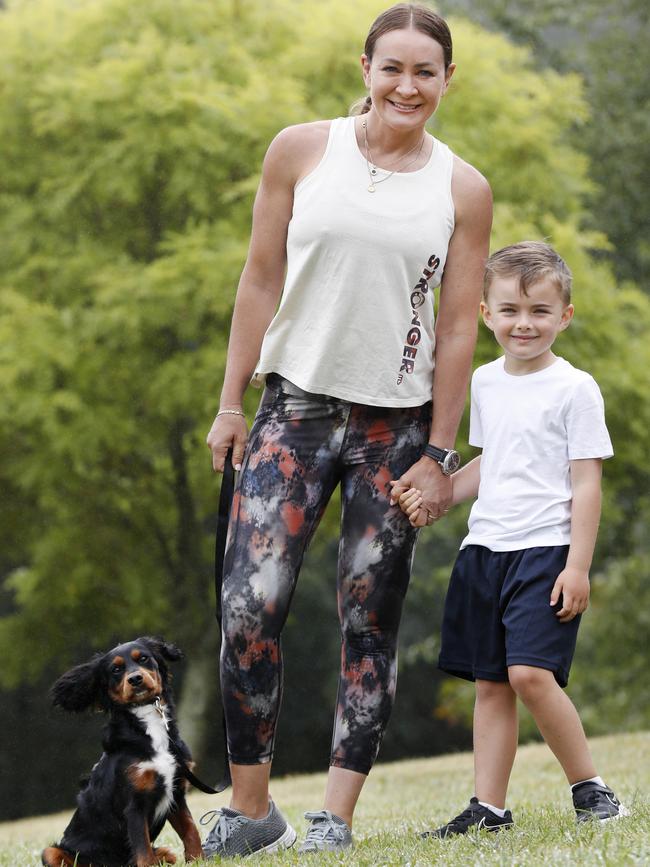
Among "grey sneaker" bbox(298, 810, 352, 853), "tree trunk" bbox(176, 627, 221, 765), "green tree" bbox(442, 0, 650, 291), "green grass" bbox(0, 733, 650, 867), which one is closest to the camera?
"green grass" bbox(0, 733, 650, 867)

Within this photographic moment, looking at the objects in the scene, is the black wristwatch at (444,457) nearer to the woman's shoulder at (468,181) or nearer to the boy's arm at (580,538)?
the boy's arm at (580,538)

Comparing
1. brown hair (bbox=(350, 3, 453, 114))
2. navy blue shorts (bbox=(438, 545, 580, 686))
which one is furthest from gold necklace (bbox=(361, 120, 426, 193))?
navy blue shorts (bbox=(438, 545, 580, 686))

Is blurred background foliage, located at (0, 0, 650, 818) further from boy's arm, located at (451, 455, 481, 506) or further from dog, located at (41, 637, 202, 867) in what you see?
dog, located at (41, 637, 202, 867)

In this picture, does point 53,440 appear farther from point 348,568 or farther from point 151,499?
point 348,568

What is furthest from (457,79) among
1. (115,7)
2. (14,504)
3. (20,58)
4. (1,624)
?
(1,624)

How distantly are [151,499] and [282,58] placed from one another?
5.23 metres

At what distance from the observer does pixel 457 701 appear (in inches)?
779

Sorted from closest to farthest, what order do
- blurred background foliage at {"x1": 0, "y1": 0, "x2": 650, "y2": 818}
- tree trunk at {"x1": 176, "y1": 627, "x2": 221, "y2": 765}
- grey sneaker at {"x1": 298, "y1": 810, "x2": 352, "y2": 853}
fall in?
grey sneaker at {"x1": 298, "y1": 810, "x2": 352, "y2": 853} → blurred background foliage at {"x1": 0, "y1": 0, "x2": 650, "y2": 818} → tree trunk at {"x1": 176, "y1": 627, "x2": 221, "y2": 765}

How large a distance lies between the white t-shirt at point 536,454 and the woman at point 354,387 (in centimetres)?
14

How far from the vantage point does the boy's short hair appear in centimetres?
370

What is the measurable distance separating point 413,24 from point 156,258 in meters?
→ 9.92

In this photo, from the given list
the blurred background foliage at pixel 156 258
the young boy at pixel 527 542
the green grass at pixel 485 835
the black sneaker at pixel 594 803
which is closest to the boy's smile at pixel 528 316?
the young boy at pixel 527 542

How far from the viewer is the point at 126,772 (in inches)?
139

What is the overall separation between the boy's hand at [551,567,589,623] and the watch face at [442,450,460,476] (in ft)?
1.48
